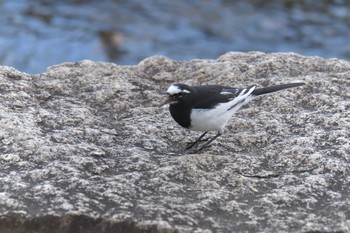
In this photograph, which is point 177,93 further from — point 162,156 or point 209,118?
point 162,156

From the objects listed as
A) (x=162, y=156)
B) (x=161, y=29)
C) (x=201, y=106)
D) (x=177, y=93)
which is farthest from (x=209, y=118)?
(x=161, y=29)

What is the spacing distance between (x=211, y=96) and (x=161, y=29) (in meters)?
5.88

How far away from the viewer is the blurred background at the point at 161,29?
9305 millimetres

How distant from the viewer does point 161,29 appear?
984 centimetres

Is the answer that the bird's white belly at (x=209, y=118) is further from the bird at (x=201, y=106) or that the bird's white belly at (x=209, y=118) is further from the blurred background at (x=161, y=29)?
the blurred background at (x=161, y=29)

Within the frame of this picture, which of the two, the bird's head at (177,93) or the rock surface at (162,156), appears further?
the bird's head at (177,93)

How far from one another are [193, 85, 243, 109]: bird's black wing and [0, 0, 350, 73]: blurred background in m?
4.97

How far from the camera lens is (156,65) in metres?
5.41

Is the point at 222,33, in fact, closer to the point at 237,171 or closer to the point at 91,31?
the point at 91,31

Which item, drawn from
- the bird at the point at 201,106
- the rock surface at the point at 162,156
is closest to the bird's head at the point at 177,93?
the bird at the point at 201,106

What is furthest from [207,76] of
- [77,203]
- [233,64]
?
[77,203]

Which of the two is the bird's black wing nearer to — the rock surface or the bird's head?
the bird's head

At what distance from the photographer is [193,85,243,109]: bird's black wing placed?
4.00 metres

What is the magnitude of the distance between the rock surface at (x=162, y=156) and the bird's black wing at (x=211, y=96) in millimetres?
273
